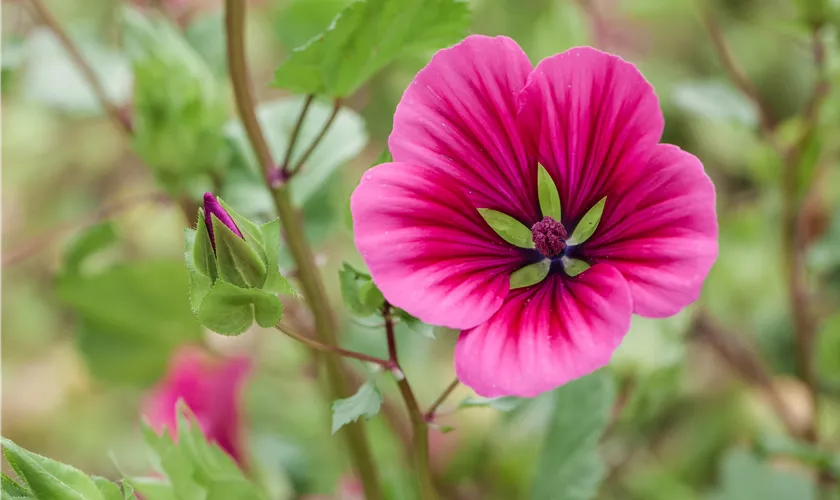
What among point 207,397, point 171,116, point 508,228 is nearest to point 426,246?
point 508,228

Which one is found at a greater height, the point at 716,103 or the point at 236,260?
the point at 236,260

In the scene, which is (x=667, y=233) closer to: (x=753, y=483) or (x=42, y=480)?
(x=42, y=480)

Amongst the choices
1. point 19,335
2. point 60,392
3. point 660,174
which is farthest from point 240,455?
point 19,335

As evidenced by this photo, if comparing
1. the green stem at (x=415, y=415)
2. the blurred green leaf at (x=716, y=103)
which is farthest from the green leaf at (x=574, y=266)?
the blurred green leaf at (x=716, y=103)

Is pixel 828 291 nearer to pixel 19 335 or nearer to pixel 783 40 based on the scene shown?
pixel 783 40

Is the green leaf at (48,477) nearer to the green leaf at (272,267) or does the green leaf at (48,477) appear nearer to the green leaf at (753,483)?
the green leaf at (272,267)
